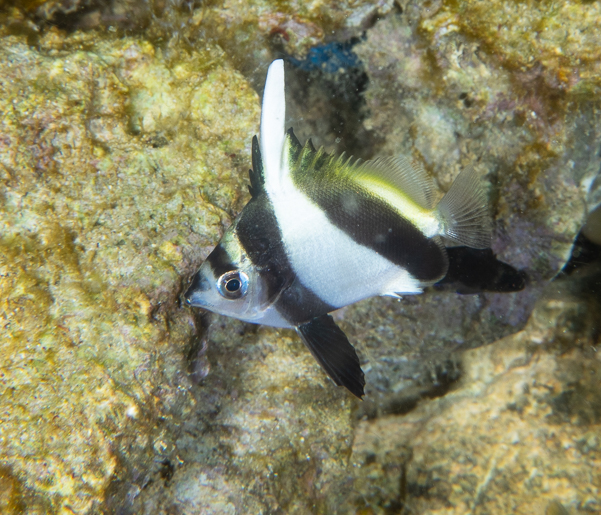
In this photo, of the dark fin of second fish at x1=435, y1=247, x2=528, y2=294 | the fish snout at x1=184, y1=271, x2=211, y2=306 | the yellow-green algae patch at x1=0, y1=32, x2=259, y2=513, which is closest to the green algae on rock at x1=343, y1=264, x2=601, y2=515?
the dark fin of second fish at x1=435, y1=247, x2=528, y2=294

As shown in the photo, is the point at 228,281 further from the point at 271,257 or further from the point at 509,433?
the point at 509,433

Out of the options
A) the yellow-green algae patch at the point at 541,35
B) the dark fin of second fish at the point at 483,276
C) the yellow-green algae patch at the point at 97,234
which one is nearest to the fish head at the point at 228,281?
the yellow-green algae patch at the point at 97,234

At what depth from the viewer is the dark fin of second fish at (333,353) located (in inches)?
71.8

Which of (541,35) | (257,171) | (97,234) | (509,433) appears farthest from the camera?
(509,433)

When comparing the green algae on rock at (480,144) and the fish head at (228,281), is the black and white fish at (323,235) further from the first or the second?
the green algae on rock at (480,144)

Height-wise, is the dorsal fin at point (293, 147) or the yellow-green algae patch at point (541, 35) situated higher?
the yellow-green algae patch at point (541, 35)

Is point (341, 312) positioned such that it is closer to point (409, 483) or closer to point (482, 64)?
point (409, 483)

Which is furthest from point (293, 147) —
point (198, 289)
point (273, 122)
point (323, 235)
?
point (198, 289)

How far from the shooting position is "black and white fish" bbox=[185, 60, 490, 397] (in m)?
1.79

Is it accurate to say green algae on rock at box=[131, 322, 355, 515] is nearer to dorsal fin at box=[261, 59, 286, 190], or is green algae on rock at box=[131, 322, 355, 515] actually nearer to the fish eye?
the fish eye

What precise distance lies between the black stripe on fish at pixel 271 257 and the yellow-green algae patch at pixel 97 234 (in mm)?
528

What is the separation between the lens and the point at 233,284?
5.95ft

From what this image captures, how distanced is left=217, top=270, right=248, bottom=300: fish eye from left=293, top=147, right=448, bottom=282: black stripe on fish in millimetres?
526

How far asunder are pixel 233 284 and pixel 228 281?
0.03m
